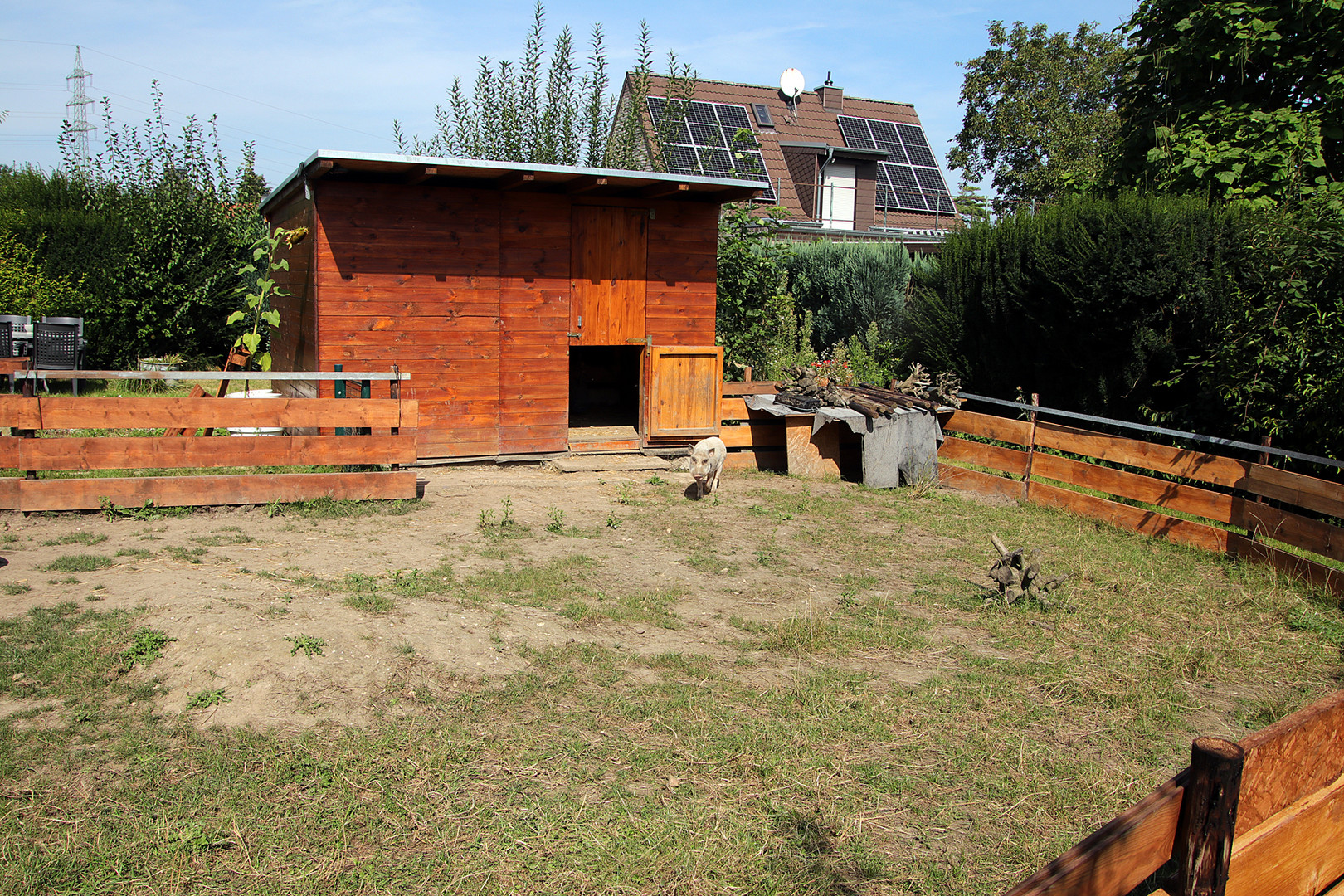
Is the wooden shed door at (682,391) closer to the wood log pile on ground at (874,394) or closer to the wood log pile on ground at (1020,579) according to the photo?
the wood log pile on ground at (874,394)

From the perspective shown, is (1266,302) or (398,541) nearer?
(398,541)

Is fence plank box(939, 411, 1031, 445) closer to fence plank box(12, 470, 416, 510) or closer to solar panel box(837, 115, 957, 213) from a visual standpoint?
fence plank box(12, 470, 416, 510)

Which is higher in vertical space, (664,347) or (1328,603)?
(664,347)

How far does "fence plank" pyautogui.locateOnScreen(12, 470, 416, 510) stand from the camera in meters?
7.65

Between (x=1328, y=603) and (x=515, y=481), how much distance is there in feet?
25.1

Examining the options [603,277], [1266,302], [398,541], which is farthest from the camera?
[603,277]

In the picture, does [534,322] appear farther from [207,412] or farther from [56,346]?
[56,346]

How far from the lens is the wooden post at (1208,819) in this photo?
1.90 meters

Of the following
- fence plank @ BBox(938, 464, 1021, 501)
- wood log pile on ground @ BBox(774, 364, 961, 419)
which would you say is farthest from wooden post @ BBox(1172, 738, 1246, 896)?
wood log pile on ground @ BBox(774, 364, 961, 419)

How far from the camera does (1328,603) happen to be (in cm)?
664

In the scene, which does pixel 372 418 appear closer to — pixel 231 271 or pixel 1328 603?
pixel 1328 603

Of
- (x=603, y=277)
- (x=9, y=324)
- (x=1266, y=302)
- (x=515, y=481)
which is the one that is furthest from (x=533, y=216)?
(x=9, y=324)

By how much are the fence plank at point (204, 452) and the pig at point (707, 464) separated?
10.1 ft

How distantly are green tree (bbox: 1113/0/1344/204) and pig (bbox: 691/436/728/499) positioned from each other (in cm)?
605
